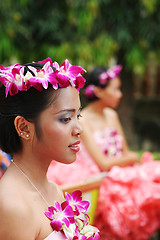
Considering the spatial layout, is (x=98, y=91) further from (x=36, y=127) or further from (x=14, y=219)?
(x=14, y=219)

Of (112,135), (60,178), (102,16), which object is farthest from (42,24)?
(60,178)

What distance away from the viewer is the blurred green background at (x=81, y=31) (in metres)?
6.68

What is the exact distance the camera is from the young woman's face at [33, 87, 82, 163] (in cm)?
139

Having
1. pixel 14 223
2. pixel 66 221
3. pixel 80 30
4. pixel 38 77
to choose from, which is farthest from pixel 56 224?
pixel 80 30

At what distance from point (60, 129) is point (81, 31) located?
229 inches

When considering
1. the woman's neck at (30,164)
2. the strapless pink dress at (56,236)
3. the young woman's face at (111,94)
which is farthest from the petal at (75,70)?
the young woman's face at (111,94)

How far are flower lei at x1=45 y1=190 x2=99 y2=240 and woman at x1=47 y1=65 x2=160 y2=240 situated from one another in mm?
1387

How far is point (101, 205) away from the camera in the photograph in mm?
2871

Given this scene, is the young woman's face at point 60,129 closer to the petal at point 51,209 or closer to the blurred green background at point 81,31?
the petal at point 51,209

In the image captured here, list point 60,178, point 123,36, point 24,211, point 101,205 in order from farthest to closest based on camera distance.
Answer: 1. point 123,36
2. point 60,178
3. point 101,205
4. point 24,211

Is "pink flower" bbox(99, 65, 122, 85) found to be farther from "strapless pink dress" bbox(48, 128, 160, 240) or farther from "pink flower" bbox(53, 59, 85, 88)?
"pink flower" bbox(53, 59, 85, 88)

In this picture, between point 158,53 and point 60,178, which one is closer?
point 60,178

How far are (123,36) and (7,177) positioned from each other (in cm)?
622

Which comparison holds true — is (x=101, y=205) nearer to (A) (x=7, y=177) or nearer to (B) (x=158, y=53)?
(A) (x=7, y=177)
